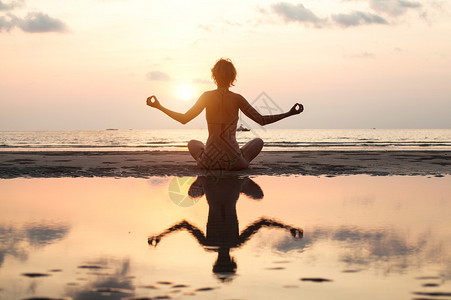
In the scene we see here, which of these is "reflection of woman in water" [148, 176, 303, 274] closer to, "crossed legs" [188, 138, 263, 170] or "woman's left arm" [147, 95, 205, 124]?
"woman's left arm" [147, 95, 205, 124]

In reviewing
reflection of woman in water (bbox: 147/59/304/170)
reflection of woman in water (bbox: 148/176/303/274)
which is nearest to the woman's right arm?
reflection of woman in water (bbox: 147/59/304/170)

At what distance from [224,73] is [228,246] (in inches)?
219

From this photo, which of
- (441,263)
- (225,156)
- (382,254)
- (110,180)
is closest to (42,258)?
(382,254)

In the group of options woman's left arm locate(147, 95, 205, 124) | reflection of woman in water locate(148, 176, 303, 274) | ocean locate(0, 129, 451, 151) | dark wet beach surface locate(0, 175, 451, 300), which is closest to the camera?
dark wet beach surface locate(0, 175, 451, 300)

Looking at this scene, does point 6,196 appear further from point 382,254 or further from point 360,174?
point 360,174

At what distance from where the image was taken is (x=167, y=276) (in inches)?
113

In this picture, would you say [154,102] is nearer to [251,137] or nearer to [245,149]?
[245,149]

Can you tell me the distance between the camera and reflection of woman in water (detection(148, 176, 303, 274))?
3498 mm

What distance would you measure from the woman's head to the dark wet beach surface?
2.65 metres

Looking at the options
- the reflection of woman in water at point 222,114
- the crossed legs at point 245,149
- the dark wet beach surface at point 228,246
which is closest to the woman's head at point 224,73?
the reflection of woman in water at point 222,114

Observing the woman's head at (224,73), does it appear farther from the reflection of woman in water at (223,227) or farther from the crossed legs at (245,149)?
the reflection of woman in water at (223,227)

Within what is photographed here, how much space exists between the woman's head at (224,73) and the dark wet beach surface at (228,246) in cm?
265

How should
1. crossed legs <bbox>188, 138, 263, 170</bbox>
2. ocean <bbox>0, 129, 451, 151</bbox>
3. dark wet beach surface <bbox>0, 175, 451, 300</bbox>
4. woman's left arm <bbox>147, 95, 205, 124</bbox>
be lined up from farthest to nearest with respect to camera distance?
ocean <bbox>0, 129, 451, 151</bbox>, crossed legs <bbox>188, 138, 263, 170</bbox>, woman's left arm <bbox>147, 95, 205, 124</bbox>, dark wet beach surface <bbox>0, 175, 451, 300</bbox>

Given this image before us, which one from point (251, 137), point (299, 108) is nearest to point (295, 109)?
point (299, 108)
